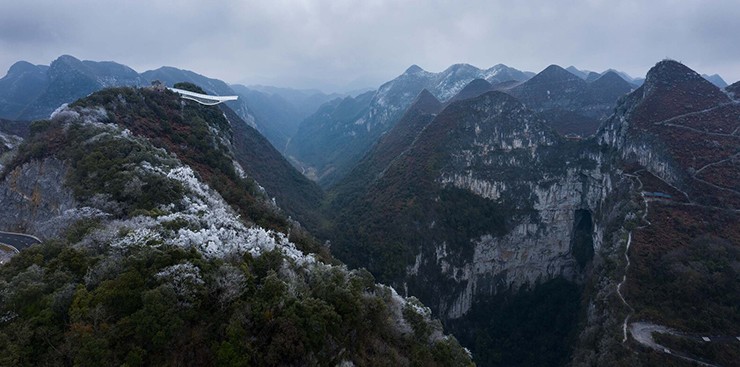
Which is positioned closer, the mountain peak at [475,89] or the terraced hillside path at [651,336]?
the terraced hillside path at [651,336]

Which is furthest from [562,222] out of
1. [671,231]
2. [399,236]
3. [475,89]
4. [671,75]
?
[475,89]

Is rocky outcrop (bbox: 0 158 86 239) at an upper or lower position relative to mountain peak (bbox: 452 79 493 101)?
lower

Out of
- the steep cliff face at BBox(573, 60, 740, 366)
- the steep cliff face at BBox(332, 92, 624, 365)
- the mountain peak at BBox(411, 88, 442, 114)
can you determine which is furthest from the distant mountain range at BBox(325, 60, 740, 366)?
the mountain peak at BBox(411, 88, 442, 114)

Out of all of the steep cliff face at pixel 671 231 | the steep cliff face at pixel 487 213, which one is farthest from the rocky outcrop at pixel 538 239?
the steep cliff face at pixel 671 231

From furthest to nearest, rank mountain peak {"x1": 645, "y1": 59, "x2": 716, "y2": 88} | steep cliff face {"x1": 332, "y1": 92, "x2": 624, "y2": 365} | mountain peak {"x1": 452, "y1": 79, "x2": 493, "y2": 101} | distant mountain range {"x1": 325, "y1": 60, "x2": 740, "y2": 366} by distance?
mountain peak {"x1": 452, "y1": 79, "x2": 493, "y2": 101} → mountain peak {"x1": 645, "y1": 59, "x2": 716, "y2": 88} → steep cliff face {"x1": 332, "y1": 92, "x2": 624, "y2": 365} → distant mountain range {"x1": 325, "y1": 60, "x2": 740, "y2": 366}

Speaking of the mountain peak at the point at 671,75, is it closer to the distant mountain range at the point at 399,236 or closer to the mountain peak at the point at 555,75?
the distant mountain range at the point at 399,236

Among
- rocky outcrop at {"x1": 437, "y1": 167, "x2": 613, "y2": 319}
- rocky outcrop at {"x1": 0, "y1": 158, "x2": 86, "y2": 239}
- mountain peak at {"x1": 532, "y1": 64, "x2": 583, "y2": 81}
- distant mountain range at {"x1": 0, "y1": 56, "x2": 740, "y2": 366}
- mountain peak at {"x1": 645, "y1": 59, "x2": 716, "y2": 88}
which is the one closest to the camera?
distant mountain range at {"x1": 0, "y1": 56, "x2": 740, "y2": 366}

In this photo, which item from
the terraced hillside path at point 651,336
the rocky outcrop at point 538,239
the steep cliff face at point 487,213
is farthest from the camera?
the rocky outcrop at point 538,239

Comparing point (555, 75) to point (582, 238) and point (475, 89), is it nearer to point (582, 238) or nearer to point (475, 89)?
point (475, 89)

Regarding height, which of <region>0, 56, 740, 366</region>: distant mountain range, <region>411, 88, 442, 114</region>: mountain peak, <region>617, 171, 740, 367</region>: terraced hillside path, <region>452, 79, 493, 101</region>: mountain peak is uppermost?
<region>452, 79, 493, 101</region>: mountain peak

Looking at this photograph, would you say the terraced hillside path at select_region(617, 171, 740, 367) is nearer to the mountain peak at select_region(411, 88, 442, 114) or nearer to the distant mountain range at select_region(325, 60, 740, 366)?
the distant mountain range at select_region(325, 60, 740, 366)

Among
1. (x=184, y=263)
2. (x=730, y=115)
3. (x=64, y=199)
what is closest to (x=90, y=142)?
(x=64, y=199)
